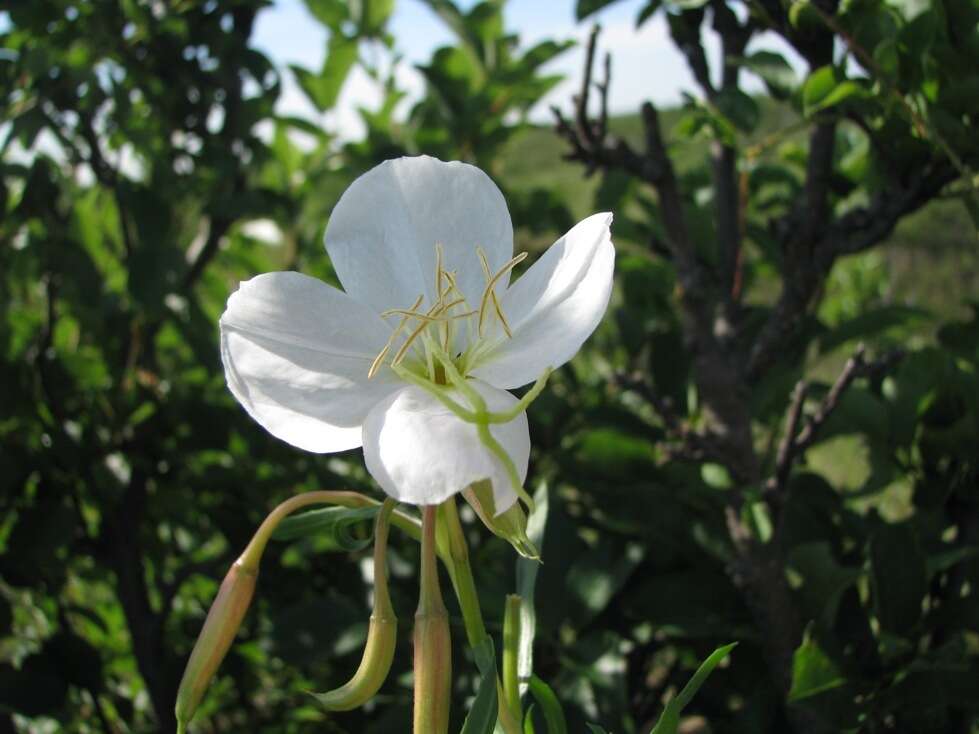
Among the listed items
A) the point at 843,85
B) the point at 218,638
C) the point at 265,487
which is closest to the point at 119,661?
the point at 265,487

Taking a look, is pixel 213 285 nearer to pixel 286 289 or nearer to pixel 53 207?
pixel 53 207

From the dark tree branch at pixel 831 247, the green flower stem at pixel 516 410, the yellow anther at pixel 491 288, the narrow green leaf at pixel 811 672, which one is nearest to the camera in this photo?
the green flower stem at pixel 516 410

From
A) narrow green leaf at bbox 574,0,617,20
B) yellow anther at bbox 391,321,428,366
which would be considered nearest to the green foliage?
narrow green leaf at bbox 574,0,617,20

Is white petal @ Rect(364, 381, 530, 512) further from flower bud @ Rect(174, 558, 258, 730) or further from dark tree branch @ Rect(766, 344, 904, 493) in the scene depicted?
dark tree branch @ Rect(766, 344, 904, 493)

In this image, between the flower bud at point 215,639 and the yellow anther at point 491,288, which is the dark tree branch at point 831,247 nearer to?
the yellow anther at point 491,288

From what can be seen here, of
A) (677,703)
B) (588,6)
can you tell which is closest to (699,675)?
(677,703)

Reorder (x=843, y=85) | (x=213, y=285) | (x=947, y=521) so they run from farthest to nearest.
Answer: (x=213, y=285) → (x=947, y=521) → (x=843, y=85)

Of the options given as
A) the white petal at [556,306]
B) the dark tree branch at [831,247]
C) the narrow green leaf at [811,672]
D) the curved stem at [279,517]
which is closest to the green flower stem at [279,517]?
the curved stem at [279,517]
